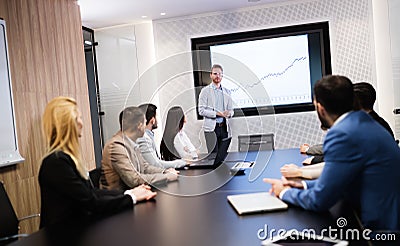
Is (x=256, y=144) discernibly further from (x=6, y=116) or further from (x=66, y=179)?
(x=66, y=179)

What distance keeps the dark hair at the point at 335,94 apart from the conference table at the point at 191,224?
415mm

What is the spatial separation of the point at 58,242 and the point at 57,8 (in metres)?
3.42

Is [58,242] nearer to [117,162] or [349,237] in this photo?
Answer: [117,162]

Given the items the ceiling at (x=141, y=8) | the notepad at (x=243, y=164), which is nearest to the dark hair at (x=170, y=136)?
the notepad at (x=243, y=164)

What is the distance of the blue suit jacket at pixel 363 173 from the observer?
1.45 meters

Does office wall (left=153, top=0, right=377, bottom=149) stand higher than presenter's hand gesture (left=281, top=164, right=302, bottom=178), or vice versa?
office wall (left=153, top=0, right=377, bottom=149)

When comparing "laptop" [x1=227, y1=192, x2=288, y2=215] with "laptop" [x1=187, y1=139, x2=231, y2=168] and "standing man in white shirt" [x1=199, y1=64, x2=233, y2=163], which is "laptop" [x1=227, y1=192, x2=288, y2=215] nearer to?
"laptop" [x1=187, y1=139, x2=231, y2=168]

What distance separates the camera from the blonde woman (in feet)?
6.08

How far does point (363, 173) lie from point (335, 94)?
1.05 feet

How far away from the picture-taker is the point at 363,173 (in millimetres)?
1496

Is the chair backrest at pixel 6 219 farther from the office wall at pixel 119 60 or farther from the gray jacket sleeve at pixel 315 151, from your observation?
the office wall at pixel 119 60

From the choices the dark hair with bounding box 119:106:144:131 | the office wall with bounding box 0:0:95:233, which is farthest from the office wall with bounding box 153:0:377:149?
the dark hair with bounding box 119:106:144:131

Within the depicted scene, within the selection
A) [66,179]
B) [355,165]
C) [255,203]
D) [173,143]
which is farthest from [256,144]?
[355,165]

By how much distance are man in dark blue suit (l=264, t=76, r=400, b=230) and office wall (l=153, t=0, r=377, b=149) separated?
3902 mm
